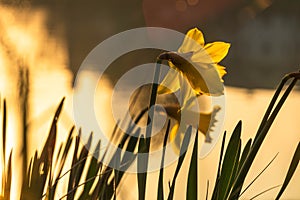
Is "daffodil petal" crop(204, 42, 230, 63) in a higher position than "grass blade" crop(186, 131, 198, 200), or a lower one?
higher

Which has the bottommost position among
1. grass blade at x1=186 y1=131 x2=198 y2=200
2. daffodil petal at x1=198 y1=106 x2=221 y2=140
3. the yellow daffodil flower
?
grass blade at x1=186 y1=131 x2=198 y2=200

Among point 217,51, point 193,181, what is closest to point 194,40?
point 217,51

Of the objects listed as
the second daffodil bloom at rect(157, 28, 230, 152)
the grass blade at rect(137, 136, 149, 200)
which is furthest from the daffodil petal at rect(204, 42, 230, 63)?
the grass blade at rect(137, 136, 149, 200)

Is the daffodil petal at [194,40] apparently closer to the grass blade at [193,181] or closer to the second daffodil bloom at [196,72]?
the second daffodil bloom at [196,72]

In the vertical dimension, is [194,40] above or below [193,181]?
above

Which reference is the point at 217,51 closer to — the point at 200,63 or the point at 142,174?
the point at 200,63

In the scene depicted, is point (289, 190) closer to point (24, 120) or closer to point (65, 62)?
point (65, 62)

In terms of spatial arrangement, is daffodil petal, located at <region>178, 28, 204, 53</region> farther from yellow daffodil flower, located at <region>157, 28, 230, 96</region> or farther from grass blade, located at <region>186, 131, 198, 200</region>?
grass blade, located at <region>186, 131, 198, 200</region>

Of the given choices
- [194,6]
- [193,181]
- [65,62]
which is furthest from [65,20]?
[193,181]
